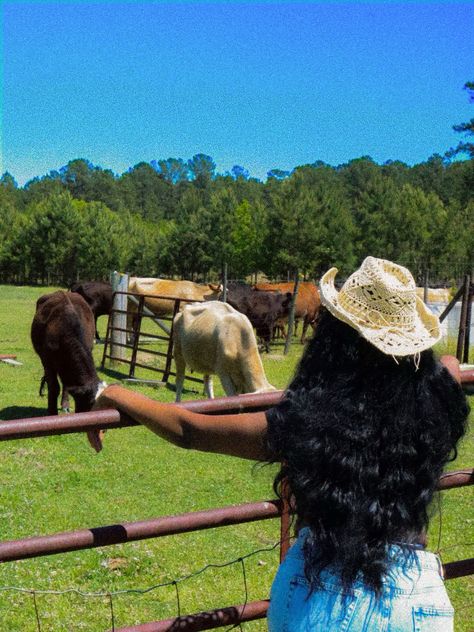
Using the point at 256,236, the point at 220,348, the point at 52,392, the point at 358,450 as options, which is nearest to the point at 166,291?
the point at 220,348

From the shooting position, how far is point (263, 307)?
1892cm

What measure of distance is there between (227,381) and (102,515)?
4.36 meters

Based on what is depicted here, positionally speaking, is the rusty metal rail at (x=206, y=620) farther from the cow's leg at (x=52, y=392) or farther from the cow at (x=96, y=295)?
the cow at (x=96, y=295)

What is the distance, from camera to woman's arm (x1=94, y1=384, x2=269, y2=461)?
186 cm

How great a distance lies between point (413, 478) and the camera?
5.54ft

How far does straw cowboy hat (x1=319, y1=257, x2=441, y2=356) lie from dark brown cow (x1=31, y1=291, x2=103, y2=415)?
264 inches

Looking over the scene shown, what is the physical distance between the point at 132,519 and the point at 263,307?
13440mm

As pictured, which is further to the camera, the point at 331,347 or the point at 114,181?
the point at 114,181

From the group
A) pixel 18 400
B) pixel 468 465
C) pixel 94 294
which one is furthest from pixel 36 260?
pixel 468 465

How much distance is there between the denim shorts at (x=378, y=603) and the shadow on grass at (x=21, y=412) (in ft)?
26.8

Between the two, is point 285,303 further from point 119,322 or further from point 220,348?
point 220,348

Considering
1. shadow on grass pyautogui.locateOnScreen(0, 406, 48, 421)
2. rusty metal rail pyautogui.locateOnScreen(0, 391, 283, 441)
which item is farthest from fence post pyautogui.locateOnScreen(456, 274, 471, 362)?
rusty metal rail pyautogui.locateOnScreen(0, 391, 283, 441)

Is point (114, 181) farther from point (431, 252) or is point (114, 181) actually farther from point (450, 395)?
point (450, 395)

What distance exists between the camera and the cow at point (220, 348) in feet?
31.5
